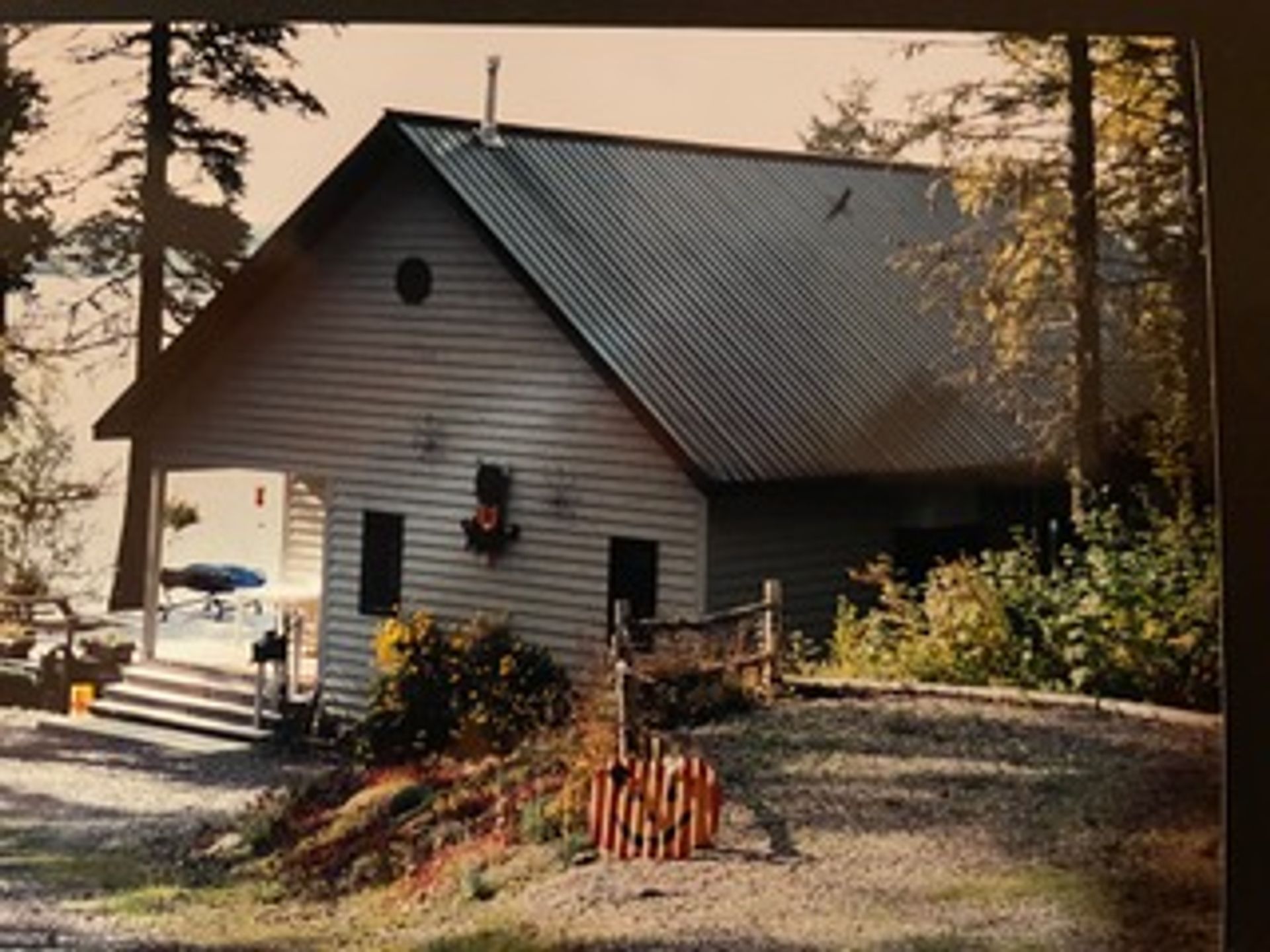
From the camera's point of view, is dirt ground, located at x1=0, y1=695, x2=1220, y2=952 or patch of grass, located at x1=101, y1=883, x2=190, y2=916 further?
patch of grass, located at x1=101, y1=883, x2=190, y2=916

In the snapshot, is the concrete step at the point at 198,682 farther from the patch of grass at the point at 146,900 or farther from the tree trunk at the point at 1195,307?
the tree trunk at the point at 1195,307

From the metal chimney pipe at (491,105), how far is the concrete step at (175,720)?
78 centimetres

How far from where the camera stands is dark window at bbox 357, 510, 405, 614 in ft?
6.87

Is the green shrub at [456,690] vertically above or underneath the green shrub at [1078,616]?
underneath

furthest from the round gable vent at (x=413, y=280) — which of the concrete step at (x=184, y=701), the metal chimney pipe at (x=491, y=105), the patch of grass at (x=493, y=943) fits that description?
the patch of grass at (x=493, y=943)

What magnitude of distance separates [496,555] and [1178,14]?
100 cm

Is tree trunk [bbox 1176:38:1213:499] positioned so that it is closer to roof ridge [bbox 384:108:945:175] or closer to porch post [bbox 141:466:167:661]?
roof ridge [bbox 384:108:945:175]

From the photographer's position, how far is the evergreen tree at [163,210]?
212cm

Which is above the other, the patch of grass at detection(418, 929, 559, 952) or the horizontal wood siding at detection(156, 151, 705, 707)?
the horizontal wood siding at detection(156, 151, 705, 707)

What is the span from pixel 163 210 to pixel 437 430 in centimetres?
45

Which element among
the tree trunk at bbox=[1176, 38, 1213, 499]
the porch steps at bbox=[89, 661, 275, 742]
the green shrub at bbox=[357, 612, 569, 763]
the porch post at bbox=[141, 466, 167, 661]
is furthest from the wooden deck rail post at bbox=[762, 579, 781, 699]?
the porch post at bbox=[141, 466, 167, 661]

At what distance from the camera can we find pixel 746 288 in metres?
2.10

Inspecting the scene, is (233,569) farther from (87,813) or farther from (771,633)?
(771,633)

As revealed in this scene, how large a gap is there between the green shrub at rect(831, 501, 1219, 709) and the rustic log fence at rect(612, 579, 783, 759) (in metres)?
0.08
